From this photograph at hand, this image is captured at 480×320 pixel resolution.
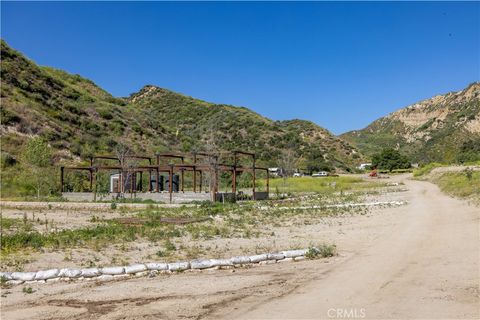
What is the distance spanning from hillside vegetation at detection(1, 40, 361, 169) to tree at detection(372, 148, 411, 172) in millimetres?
6493

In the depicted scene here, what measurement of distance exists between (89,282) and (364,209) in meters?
16.7

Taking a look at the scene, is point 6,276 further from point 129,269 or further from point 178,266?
point 178,266

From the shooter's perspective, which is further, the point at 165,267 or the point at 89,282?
the point at 165,267

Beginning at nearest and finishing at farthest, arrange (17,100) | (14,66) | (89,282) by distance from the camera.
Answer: (89,282)
(17,100)
(14,66)

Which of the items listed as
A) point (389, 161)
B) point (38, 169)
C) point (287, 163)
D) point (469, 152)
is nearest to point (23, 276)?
point (38, 169)

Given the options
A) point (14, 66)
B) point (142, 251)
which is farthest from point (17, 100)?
point (142, 251)

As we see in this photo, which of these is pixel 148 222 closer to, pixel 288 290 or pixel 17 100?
pixel 288 290

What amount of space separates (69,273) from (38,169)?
27674 millimetres

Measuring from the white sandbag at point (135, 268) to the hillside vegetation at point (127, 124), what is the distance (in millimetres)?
34108

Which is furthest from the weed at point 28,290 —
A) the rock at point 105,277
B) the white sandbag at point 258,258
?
the white sandbag at point 258,258

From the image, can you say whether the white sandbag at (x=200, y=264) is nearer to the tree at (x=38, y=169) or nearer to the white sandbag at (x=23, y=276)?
the white sandbag at (x=23, y=276)

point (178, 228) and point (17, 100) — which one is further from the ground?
point (17, 100)

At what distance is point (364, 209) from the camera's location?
74.7 feet

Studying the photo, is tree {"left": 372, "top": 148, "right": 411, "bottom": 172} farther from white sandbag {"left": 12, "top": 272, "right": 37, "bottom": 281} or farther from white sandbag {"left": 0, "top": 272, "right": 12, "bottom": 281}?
white sandbag {"left": 0, "top": 272, "right": 12, "bottom": 281}
